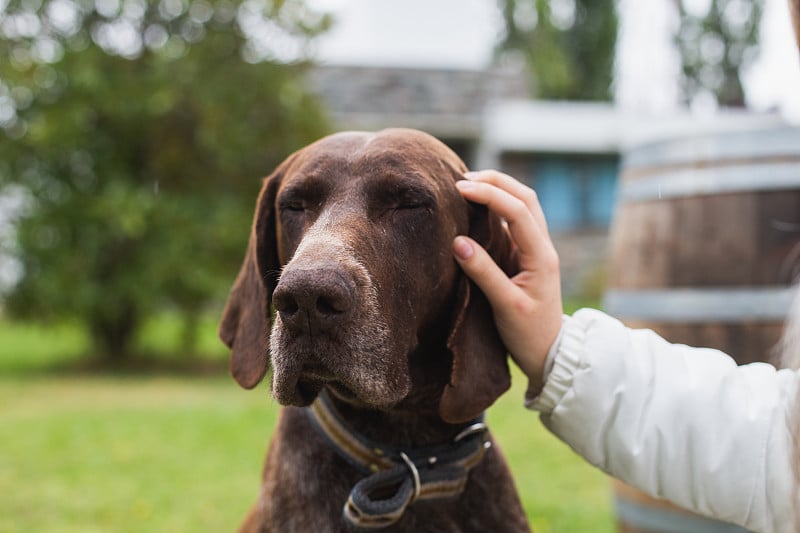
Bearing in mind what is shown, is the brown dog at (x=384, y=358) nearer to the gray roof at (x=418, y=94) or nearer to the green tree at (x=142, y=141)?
the green tree at (x=142, y=141)

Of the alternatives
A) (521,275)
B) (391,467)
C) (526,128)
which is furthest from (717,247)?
(526,128)

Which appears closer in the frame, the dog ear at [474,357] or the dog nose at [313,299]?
the dog nose at [313,299]

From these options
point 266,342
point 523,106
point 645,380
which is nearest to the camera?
point 645,380

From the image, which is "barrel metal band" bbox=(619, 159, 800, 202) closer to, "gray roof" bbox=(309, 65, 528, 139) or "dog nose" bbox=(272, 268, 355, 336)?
"dog nose" bbox=(272, 268, 355, 336)

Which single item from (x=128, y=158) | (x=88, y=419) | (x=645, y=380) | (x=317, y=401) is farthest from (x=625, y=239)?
(x=128, y=158)

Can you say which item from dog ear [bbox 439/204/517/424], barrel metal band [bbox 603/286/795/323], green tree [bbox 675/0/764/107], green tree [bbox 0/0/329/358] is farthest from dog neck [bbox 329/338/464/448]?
green tree [bbox 675/0/764/107]

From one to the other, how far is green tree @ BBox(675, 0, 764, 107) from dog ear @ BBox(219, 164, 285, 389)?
121ft

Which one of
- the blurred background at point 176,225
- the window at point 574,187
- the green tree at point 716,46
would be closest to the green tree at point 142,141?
the blurred background at point 176,225

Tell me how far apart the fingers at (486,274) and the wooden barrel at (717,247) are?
5.75ft

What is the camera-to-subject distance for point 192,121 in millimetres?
11539

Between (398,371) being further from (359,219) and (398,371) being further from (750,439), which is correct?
(750,439)

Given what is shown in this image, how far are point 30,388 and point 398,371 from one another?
357 inches

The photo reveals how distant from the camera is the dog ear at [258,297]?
238 cm

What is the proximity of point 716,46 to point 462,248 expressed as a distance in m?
A: 38.0
